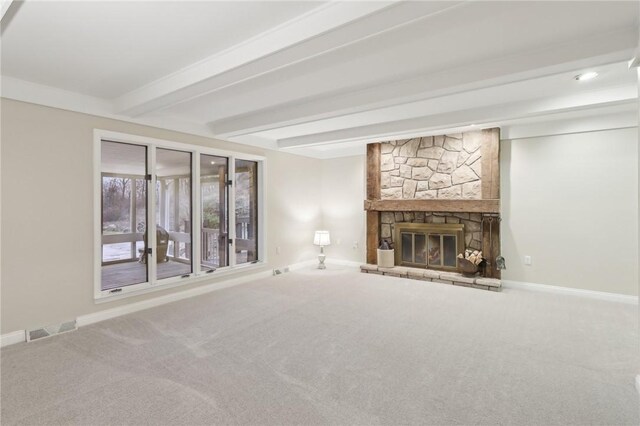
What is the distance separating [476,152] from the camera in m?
5.13

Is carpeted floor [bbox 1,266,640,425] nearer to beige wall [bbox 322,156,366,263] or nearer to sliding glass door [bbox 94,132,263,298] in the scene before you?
sliding glass door [bbox 94,132,263,298]

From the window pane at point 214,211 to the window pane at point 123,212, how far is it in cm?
88

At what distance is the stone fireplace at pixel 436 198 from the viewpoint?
16.5 ft

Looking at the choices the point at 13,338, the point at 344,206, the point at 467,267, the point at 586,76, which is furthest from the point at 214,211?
the point at 586,76

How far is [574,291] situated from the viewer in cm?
453

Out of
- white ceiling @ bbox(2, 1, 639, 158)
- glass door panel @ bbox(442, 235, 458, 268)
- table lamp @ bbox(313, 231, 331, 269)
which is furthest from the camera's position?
table lamp @ bbox(313, 231, 331, 269)

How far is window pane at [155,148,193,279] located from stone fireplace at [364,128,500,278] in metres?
3.26

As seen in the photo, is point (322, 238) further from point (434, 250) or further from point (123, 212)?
point (123, 212)

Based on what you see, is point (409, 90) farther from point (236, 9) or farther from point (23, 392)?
point (23, 392)

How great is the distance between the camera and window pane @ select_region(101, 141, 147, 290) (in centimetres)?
388

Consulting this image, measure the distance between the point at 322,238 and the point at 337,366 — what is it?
4000mm

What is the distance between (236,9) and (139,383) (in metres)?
2.67

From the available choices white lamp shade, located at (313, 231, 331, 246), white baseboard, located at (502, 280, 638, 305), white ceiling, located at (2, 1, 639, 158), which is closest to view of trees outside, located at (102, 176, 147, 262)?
white ceiling, located at (2, 1, 639, 158)

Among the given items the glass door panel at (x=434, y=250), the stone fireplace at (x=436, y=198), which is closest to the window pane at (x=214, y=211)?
the stone fireplace at (x=436, y=198)
